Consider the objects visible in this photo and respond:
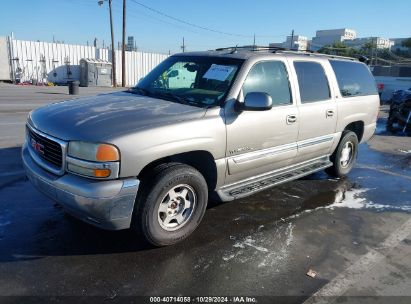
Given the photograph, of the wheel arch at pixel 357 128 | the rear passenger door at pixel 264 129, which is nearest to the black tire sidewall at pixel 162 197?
the rear passenger door at pixel 264 129

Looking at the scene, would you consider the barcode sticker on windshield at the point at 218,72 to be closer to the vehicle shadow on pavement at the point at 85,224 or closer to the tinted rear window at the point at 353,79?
the vehicle shadow on pavement at the point at 85,224

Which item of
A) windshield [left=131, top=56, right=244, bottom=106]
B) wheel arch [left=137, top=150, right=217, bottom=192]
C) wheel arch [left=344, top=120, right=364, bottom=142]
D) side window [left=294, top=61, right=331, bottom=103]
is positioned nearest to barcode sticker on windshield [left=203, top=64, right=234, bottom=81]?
windshield [left=131, top=56, right=244, bottom=106]

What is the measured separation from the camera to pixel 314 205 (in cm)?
517

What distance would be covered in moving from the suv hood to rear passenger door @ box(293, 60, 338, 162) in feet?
5.80

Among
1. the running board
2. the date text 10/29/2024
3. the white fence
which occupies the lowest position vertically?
the date text 10/29/2024

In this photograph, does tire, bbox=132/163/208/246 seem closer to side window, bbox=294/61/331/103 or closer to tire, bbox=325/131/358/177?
side window, bbox=294/61/331/103

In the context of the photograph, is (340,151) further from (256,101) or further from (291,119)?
(256,101)

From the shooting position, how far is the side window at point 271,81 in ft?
14.3

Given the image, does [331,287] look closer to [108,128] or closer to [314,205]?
[314,205]

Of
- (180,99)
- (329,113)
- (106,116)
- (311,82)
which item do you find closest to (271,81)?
(311,82)

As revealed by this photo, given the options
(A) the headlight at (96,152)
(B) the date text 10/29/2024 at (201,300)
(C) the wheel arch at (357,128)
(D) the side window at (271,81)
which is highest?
(D) the side window at (271,81)

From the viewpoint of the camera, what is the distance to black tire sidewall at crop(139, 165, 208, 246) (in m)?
3.46

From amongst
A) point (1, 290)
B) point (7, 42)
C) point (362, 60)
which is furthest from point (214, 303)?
point (7, 42)

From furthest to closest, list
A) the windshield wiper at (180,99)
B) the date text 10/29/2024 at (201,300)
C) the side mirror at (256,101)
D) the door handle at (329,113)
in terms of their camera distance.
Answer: the door handle at (329,113) < the windshield wiper at (180,99) < the side mirror at (256,101) < the date text 10/29/2024 at (201,300)
